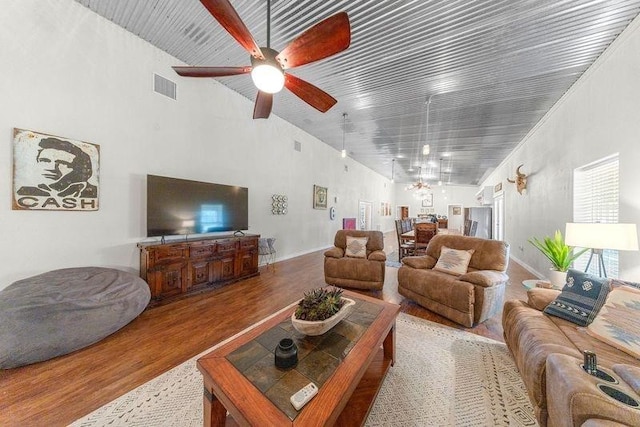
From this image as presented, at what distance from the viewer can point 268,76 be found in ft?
6.02

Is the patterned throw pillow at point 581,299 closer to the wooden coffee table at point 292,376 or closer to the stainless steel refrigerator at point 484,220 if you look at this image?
the wooden coffee table at point 292,376

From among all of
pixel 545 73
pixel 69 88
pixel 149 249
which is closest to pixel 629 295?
pixel 545 73

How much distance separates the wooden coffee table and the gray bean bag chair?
1.70 m

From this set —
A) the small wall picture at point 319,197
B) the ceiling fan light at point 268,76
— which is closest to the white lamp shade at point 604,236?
the ceiling fan light at point 268,76

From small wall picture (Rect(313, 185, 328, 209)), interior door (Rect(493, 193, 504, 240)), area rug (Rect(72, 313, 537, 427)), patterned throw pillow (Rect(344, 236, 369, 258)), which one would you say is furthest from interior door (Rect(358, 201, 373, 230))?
area rug (Rect(72, 313, 537, 427))

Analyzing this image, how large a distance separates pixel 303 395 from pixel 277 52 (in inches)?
94.0

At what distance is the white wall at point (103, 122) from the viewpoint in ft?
7.25

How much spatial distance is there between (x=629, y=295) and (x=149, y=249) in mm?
4335

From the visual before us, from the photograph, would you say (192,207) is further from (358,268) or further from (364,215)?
(364,215)

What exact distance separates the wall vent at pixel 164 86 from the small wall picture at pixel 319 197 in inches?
155

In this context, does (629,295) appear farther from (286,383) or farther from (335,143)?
(335,143)

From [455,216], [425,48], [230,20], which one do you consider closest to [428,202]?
[455,216]

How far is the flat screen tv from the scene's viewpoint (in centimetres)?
302

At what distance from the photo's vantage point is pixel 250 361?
3.96ft
